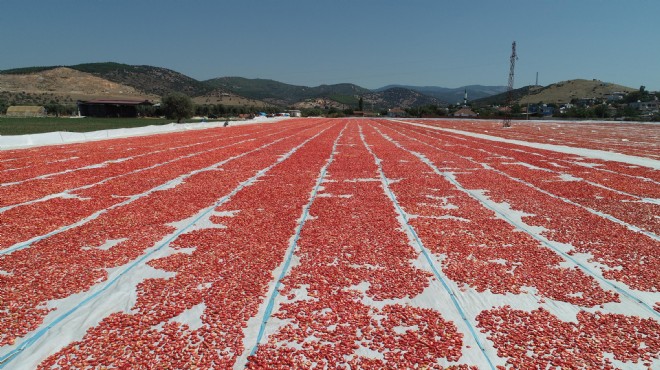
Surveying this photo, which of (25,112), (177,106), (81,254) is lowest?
(81,254)

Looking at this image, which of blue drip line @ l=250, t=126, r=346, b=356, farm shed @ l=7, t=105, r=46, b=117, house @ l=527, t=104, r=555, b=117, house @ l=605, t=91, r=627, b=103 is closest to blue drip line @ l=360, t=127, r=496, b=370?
blue drip line @ l=250, t=126, r=346, b=356

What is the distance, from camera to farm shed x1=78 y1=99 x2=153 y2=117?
73.3 metres

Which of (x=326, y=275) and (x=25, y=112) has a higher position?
(x=25, y=112)

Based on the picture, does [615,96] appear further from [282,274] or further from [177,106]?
[282,274]

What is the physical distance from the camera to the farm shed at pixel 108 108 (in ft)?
241

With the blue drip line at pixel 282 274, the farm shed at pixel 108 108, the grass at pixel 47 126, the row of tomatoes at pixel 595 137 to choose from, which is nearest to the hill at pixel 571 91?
the row of tomatoes at pixel 595 137

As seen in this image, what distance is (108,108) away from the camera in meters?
73.9

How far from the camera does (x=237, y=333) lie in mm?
3916

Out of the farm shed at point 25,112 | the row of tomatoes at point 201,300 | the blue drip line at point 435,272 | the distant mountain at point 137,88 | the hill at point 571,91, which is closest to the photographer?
the row of tomatoes at point 201,300

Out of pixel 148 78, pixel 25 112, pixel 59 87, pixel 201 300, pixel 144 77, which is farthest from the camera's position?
pixel 144 77

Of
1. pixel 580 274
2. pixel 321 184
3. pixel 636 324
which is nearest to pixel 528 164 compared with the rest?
pixel 321 184

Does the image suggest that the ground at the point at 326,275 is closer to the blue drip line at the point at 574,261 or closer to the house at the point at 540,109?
the blue drip line at the point at 574,261

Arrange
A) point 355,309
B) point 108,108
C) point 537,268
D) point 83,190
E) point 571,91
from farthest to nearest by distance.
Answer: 1. point 571,91
2. point 108,108
3. point 83,190
4. point 537,268
5. point 355,309

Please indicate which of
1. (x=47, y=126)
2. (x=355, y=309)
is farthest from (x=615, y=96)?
(x=355, y=309)
